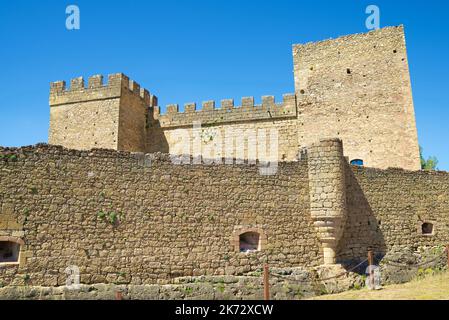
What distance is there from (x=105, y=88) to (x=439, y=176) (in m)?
15.2

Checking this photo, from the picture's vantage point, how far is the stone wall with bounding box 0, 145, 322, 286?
9.38 m

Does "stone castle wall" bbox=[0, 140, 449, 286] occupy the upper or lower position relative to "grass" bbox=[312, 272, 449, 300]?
upper

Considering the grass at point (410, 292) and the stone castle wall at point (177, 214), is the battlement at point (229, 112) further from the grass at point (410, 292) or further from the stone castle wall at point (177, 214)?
the grass at point (410, 292)

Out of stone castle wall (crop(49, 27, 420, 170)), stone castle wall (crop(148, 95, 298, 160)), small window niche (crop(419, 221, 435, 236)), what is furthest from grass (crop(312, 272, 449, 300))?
stone castle wall (crop(148, 95, 298, 160))

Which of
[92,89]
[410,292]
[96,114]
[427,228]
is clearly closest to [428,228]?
[427,228]

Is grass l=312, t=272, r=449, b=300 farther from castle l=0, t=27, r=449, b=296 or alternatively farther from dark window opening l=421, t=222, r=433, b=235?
dark window opening l=421, t=222, r=433, b=235

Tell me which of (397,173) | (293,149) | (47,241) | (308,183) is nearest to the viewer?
(47,241)

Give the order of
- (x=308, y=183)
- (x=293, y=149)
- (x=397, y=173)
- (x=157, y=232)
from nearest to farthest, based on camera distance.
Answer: (x=157, y=232)
(x=308, y=183)
(x=397, y=173)
(x=293, y=149)

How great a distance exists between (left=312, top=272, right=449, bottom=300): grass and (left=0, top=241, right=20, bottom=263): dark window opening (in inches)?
291

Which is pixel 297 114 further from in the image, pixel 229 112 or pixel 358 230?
pixel 358 230

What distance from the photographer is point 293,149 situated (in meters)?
19.1

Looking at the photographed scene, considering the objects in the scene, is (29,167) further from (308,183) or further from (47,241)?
(308,183)

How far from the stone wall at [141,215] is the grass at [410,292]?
1303 mm

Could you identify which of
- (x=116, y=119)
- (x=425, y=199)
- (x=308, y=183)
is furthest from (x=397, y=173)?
(x=116, y=119)
